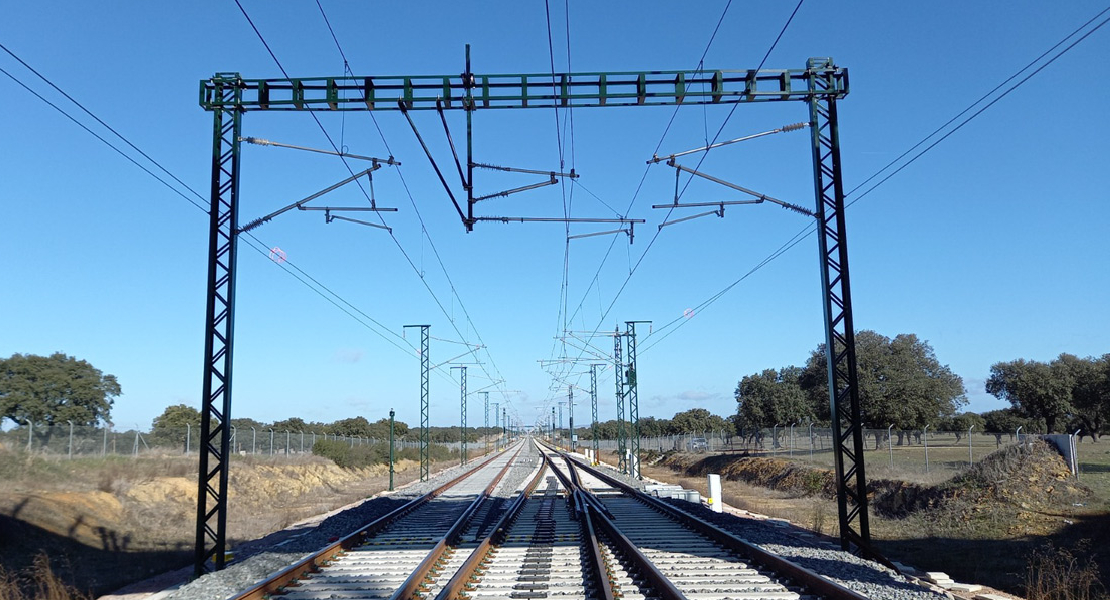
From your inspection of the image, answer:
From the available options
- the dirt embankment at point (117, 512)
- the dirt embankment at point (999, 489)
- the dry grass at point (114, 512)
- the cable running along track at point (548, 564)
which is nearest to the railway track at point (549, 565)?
the cable running along track at point (548, 564)

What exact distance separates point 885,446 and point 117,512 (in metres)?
52.4

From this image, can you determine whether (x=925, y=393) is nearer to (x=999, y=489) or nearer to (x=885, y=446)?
(x=885, y=446)

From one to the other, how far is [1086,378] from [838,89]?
50913 millimetres

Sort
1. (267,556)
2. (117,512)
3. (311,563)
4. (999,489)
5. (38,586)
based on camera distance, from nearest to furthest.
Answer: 1. (311,563)
2. (267,556)
3. (38,586)
4. (999,489)
5. (117,512)

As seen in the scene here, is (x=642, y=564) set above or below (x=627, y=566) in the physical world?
above

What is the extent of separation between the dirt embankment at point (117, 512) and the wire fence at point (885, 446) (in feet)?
57.1

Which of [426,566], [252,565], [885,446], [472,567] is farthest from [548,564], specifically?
[885,446]

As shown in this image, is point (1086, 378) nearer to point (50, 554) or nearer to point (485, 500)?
point (485, 500)

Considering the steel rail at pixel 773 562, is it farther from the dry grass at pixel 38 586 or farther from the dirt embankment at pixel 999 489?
the dry grass at pixel 38 586

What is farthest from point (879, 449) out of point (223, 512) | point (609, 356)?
point (223, 512)

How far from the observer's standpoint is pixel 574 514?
24.3 meters

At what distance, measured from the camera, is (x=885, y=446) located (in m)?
60.3

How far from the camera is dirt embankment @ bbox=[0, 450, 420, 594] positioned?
19.3m

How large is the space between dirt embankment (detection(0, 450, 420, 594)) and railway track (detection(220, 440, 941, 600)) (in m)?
5.80
